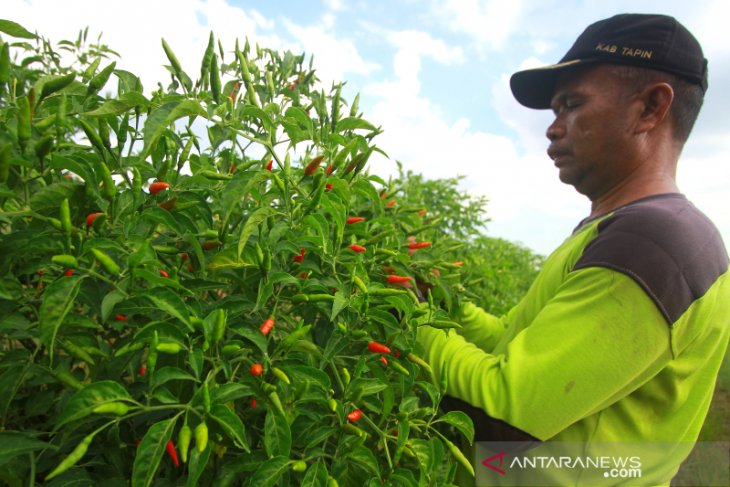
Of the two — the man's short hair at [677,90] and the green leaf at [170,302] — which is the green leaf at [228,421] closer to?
the green leaf at [170,302]

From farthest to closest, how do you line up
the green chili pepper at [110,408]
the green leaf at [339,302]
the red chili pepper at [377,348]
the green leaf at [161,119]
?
the red chili pepper at [377,348], the green leaf at [339,302], the green leaf at [161,119], the green chili pepper at [110,408]

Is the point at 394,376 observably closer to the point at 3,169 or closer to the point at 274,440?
the point at 274,440

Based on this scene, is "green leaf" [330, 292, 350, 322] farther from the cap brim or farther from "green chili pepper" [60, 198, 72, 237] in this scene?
the cap brim

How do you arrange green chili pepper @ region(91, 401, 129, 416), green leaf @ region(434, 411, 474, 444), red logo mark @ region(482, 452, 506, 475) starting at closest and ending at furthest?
green chili pepper @ region(91, 401, 129, 416)
green leaf @ region(434, 411, 474, 444)
red logo mark @ region(482, 452, 506, 475)

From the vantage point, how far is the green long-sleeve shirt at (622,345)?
4.23 ft

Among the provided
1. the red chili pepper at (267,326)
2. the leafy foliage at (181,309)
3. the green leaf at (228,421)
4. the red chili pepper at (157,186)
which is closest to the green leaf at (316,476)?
the leafy foliage at (181,309)

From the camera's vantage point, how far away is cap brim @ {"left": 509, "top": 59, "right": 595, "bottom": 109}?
190 centimetres

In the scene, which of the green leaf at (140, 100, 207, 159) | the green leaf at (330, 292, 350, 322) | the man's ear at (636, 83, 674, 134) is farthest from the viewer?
the man's ear at (636, 83, 674, 134)

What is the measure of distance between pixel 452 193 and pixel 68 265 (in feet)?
10.9

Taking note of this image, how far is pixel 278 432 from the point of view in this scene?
96 cm

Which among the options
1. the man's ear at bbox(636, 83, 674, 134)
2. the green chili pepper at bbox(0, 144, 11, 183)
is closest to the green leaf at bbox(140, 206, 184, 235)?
the green chili pepper at bbox(0, 144, 11, 183)

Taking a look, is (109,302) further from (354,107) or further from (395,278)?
(354,107)

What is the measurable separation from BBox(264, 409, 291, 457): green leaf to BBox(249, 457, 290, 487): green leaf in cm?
1

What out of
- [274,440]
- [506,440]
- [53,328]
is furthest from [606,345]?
[53,328]
